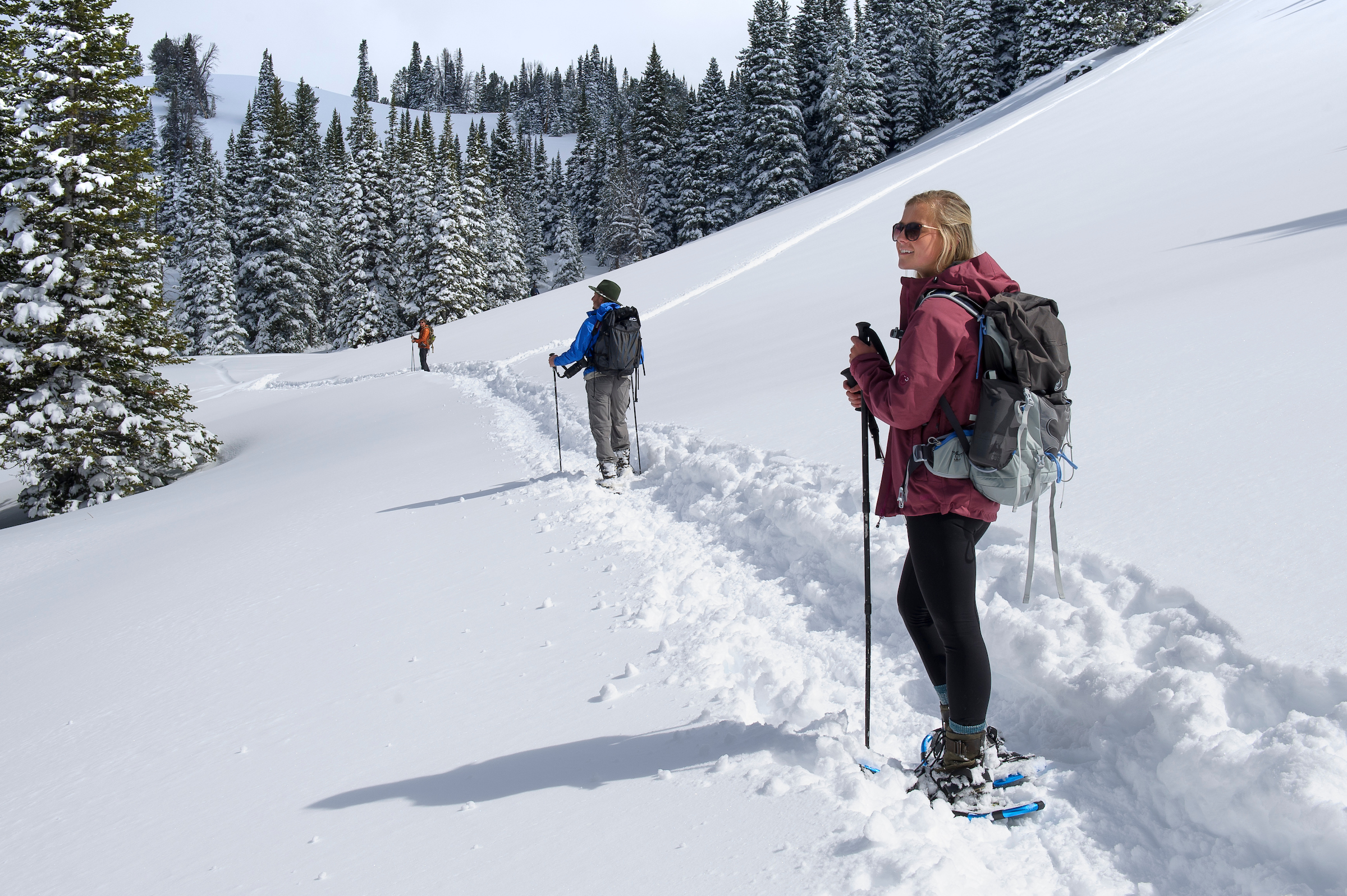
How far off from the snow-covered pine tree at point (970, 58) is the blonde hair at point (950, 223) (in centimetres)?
5177

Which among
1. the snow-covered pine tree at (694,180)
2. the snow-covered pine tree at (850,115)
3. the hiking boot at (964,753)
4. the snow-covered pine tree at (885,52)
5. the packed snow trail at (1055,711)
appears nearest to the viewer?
the packed snow trail at (1055,711)

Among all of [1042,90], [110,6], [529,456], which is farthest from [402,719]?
[1042,90]

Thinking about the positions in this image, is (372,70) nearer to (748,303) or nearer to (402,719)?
(748,303)

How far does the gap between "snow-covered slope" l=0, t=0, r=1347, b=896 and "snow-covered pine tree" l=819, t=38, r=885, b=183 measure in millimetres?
37789

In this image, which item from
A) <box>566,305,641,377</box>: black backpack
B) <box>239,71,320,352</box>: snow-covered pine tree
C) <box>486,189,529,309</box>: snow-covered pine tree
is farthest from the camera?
<box>486,189,529,309</box>: snow-covered pine tree

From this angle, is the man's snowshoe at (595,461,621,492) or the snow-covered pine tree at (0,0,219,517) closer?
the man's snowshoe at (595,461,621,492)

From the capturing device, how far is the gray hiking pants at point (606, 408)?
7820 millimetres

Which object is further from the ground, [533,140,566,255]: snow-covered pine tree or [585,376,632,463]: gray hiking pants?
[533,140,566,255]: snow-covered pine tree

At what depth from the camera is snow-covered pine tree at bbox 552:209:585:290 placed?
59.3m

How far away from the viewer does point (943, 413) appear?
8.32 feet

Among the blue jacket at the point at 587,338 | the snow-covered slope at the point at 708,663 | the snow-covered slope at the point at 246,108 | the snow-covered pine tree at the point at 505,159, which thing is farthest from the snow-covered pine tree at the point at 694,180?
the snow-covered slope at the point at 246,108

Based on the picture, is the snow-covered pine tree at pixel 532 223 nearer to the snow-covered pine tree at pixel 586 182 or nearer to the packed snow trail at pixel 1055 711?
the snow-covered pine tree at pixel 586 182

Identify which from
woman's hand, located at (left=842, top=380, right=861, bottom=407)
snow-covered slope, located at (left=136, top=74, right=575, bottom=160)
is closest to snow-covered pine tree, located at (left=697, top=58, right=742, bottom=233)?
woman's hand, located at (left=842, top=380, right=861, bottom=407)

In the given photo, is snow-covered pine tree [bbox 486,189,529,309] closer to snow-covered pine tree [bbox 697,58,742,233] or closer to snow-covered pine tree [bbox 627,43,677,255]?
snow-covered pine tree [bbox 627,43,677,255]
